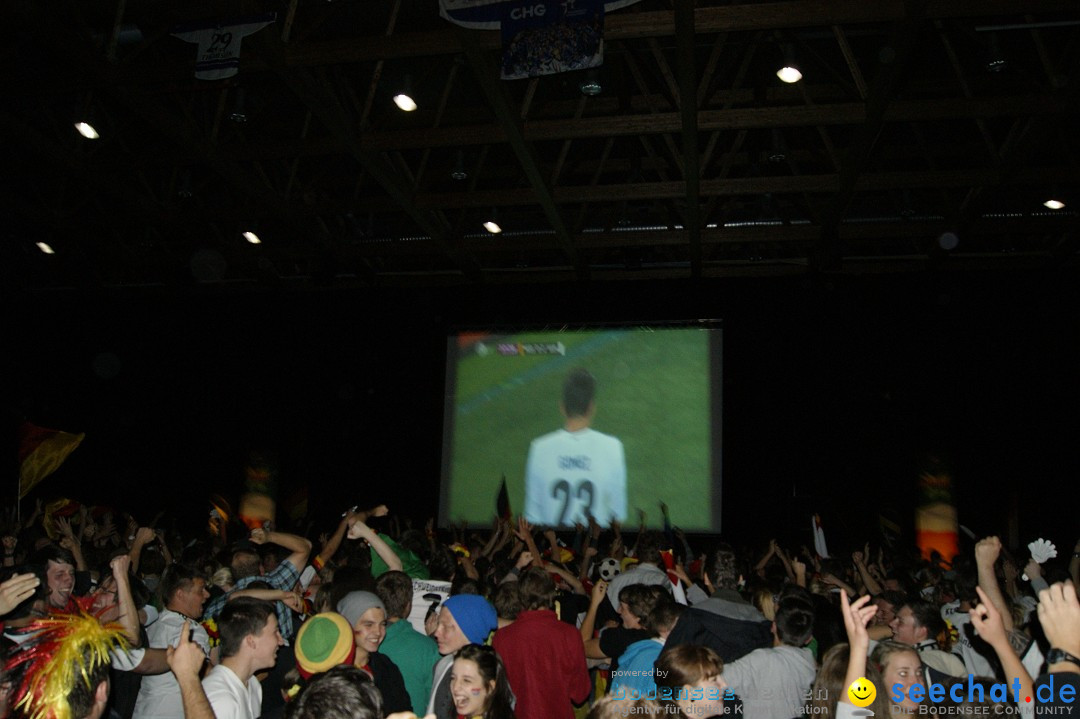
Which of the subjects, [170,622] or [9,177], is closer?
[170,622]

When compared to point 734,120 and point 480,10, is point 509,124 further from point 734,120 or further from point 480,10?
point 480,10

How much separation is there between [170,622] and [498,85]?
6.23m

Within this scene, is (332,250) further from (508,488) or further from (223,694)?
A: (223,694)

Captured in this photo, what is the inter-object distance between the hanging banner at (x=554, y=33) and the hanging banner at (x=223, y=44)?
2.23m

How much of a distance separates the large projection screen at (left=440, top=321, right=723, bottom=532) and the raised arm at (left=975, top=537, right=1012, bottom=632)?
8.97 m

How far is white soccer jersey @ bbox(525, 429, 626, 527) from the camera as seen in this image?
499 inches

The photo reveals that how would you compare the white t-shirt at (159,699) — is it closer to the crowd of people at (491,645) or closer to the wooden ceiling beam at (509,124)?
the crowd of people at (491,645)

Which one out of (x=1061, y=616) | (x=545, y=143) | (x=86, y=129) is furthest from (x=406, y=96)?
(x=1061, y=616)

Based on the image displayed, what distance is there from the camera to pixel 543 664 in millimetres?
4223

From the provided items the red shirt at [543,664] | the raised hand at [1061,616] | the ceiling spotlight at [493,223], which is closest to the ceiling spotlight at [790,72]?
the ceiling spotlight at [493,223]

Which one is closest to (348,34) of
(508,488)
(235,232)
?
(235,232)

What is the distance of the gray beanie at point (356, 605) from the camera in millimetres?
3836

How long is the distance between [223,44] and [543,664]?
6.03 meters

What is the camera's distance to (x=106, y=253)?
47.9 feet
